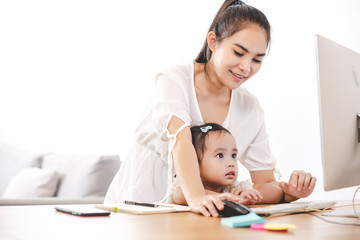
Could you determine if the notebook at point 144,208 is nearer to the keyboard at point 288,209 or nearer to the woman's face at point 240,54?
the keyboard at point 288,209

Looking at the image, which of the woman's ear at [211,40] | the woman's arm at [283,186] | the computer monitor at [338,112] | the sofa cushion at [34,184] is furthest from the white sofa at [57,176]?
the computer monitor at [338,112]

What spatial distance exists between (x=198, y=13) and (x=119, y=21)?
A: 80 centimetres

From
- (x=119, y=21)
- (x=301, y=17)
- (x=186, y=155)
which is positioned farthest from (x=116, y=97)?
(x=186, y=155)

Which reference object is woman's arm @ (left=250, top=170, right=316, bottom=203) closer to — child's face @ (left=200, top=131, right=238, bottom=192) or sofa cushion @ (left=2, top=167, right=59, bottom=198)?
child's face @ (left=200, top=131, right=238, bottom=192)

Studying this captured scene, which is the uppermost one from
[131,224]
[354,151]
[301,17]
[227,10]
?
[301,17]

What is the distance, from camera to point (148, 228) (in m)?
0.87

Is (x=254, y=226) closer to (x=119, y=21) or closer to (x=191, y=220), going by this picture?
(x=191, y=220)

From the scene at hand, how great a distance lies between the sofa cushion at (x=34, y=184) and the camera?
131 inches

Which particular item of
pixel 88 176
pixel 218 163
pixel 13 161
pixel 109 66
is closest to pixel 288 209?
pixel 218 163

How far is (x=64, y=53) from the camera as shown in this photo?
419 cm

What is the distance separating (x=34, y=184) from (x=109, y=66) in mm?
1214

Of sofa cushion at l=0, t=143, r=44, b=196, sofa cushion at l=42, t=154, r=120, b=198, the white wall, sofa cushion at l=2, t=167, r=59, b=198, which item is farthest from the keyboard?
sofa cushion at l=0, t=143, r=44, b=196

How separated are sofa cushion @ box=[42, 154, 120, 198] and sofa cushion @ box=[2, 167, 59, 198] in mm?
78

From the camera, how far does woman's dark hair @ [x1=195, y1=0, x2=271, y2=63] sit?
1.55 m
